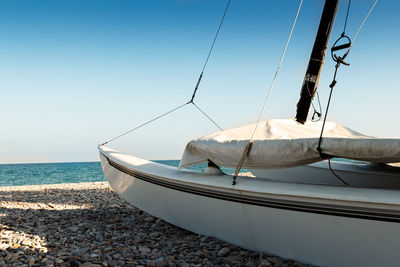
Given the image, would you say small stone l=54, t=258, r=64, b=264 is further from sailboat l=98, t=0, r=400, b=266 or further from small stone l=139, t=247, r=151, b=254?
sailboat l=98, t=0, r=400, b=266

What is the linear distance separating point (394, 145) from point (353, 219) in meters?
0.66

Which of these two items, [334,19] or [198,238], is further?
[334,19]

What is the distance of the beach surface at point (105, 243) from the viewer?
9.56ft

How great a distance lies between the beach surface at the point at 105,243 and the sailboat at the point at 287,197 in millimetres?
197

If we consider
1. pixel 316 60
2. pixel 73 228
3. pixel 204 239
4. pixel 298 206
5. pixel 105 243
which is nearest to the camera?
pixel 298 206

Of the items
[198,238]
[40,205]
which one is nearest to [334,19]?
[198,238]

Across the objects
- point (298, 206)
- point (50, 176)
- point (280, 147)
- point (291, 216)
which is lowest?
point (50, 176)

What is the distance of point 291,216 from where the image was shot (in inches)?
105

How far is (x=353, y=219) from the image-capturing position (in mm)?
2355

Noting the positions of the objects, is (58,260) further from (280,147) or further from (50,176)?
(50,176)

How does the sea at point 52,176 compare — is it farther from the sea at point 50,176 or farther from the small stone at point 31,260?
the small stone at point 31,260

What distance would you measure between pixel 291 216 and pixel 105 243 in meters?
2.14

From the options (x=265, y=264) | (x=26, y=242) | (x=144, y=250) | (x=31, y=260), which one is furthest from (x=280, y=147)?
(x=26, y=242)

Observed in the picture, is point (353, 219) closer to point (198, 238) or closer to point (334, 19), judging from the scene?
point (198, 238)
